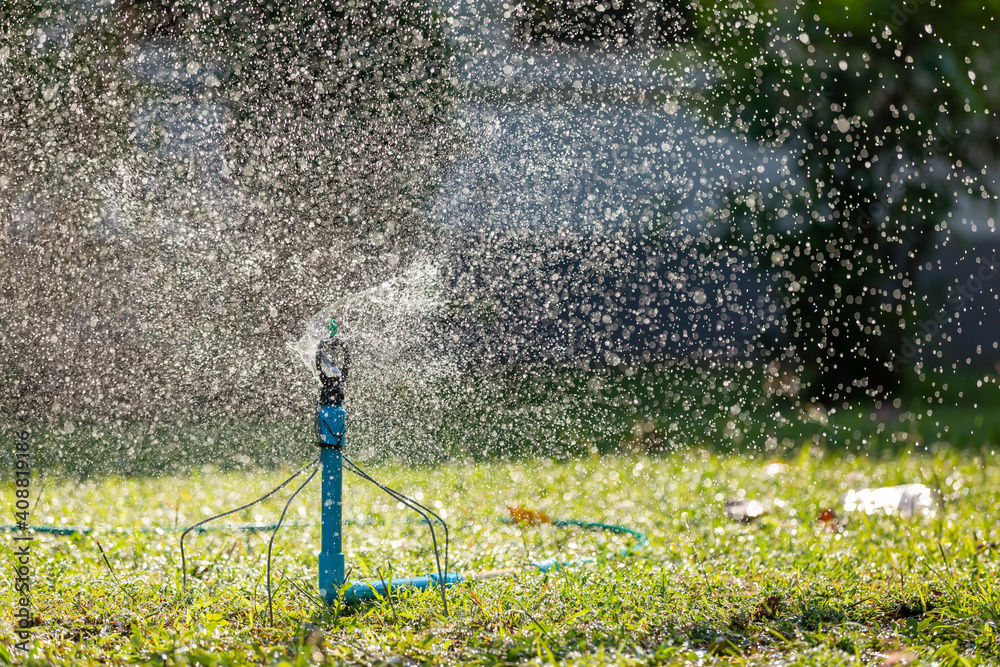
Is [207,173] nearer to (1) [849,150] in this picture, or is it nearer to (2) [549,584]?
(2) [549,584]

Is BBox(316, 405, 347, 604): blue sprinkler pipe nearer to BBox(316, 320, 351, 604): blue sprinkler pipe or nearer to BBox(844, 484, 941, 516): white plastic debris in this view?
BBox(316, 320, 351, 604): blue sprinkler pipe

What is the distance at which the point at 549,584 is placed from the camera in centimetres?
250

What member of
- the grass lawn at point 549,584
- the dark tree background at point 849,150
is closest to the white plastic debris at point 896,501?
the grass lawn at point 549,584

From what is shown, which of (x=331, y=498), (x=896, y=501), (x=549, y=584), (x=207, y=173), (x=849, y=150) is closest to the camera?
(x=331, y=498)

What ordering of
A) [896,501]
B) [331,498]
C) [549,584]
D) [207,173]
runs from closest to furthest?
[331,498]
[549,584]
[896,501]
[207,173]

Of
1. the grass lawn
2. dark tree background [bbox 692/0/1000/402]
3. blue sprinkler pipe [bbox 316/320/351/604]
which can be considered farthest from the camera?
dark tree background [bbox 692/0/1000/402]

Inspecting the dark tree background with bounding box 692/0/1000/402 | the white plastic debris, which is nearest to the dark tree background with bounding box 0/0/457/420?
the dark tree background with bounding box 692/0/1000/402

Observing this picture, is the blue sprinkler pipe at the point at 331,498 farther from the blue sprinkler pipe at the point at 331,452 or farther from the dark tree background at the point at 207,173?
the dark tree background at the point at 207,173

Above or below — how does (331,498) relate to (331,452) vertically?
below

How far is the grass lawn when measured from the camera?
206 cm

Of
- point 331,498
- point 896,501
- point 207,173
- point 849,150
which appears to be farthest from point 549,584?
point 849,150

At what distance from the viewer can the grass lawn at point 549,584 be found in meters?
2.06

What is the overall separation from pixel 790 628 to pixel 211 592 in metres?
1.49

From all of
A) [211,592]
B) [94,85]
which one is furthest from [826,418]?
[94,85]
